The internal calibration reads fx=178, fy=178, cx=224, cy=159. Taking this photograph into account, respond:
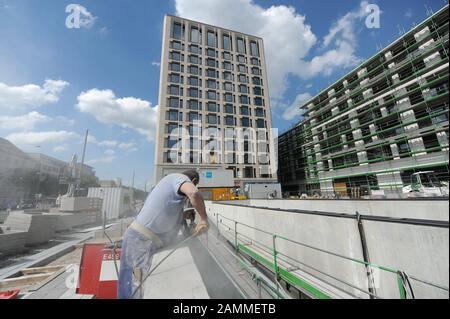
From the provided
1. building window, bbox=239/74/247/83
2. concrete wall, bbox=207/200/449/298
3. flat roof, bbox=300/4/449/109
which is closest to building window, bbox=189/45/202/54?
building window, bbox=239/74/247/83

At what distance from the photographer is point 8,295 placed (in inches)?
143

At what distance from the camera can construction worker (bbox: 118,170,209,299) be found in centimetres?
179

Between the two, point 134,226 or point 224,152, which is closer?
point 134,226

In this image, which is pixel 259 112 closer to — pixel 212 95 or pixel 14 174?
pixel 212 95

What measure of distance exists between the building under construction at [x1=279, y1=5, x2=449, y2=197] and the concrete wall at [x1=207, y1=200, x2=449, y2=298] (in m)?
15.4

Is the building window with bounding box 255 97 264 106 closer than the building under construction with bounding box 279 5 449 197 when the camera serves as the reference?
No

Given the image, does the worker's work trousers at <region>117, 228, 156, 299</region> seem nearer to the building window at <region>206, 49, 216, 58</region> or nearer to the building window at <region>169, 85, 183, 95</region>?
the building window at <region>169, 85, 183, 95</region>

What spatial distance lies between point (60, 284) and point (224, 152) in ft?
81.7

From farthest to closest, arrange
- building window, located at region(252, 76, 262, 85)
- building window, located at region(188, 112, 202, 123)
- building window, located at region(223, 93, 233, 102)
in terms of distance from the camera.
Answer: building window, located at region(252, 76, 262, 85)
building window, located at region(223, 93, 233, 102)
building window, located at region(188, 112, 202, 123)

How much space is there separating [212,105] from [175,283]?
96.8 ft

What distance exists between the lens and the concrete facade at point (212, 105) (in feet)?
87.0

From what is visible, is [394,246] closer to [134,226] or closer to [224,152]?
[134,226]

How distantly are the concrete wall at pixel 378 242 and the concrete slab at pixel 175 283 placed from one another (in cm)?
207
